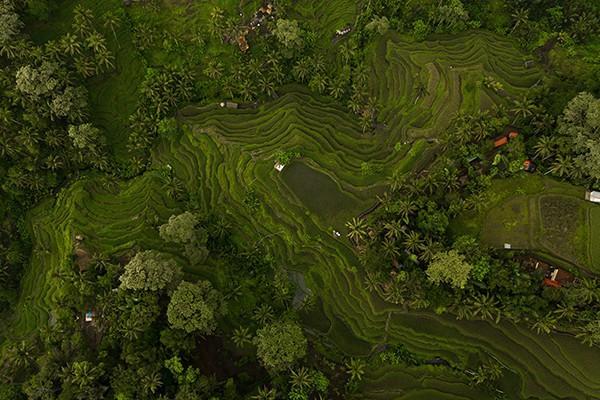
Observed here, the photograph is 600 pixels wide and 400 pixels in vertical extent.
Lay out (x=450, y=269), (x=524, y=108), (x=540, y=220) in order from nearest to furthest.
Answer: (x=450, y=269) → (x=540, y=220) → (x=524, y=108)

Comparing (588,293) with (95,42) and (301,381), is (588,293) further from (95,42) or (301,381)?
(95,42)

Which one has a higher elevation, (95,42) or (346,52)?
(95,42)

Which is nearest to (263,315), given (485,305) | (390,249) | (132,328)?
(132,328)

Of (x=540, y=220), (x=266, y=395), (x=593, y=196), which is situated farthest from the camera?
(x=540, y=220)

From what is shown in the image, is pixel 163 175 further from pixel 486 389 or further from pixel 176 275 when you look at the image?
pixel 486 389

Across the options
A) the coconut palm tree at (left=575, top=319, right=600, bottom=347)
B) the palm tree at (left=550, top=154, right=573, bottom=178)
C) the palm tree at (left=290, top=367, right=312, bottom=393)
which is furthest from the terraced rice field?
the palm tree at (left=290, top=367, right=312, bottom=393)

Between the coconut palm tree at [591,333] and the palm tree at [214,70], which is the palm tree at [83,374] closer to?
the palm tree at [214,70]

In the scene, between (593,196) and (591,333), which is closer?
(591,333)
